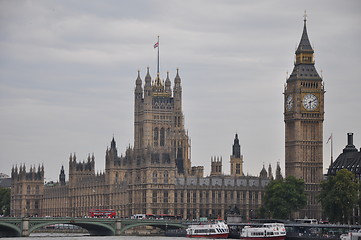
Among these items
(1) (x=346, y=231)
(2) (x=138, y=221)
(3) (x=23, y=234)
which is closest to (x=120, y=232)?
(2) (x=138, y=221)

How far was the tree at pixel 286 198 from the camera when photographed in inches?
7500

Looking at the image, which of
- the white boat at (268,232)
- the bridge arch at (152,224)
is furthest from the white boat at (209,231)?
the bridge arch at (152,224)

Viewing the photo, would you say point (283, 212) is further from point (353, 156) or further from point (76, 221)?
point (76, 221)

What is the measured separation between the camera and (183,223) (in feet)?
574

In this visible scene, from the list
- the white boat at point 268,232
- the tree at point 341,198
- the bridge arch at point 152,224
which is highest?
the tree at point 341,198

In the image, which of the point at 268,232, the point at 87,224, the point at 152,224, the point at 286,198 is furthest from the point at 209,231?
the point at 286,198

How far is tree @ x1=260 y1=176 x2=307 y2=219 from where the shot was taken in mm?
190500

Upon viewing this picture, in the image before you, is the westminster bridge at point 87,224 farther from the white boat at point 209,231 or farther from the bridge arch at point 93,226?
the white boat at point 209,231

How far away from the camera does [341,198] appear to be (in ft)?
554

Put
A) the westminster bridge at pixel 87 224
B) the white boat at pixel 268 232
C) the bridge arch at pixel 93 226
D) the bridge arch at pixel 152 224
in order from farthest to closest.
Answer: the bridge arch at pixel 152 224, the bridge arch at pixel 93 226, the westminster bridge at pixel 87 224, the white boat at pixel 268 232

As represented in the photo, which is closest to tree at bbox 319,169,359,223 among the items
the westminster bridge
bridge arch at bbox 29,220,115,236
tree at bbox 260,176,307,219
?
tree at bbox 260,176,307,219

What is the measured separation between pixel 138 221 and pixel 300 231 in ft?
86.3

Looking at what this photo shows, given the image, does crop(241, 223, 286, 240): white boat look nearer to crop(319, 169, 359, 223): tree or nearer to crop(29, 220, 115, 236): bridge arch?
crop(319, 169, 359, 223): tree

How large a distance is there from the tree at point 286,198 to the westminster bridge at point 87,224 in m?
20.5
